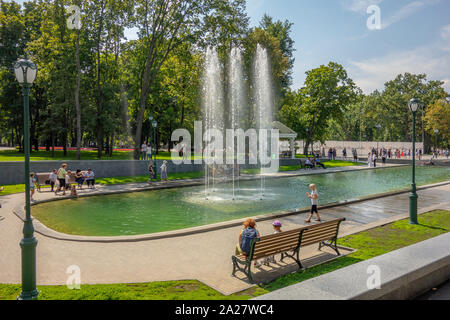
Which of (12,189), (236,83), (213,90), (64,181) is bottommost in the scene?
(12,189)

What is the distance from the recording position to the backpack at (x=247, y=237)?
7.11 meters

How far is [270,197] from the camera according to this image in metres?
18.0

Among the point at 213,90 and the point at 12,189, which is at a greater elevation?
the point at 213,90

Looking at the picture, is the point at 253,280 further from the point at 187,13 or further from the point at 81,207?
the point at 187,13

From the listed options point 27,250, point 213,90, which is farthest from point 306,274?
point 213,90

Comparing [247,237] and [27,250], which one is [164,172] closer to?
[247,237]

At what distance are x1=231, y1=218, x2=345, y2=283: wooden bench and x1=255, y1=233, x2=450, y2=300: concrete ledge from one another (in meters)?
2.06

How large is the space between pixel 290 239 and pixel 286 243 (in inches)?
6.5

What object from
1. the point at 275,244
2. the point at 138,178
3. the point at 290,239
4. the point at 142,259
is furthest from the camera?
the point at 138,178

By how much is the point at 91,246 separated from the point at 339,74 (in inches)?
1738

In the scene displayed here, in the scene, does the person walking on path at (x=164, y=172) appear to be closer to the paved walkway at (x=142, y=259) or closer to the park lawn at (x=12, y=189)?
the park lawn at (x=12, y=189)

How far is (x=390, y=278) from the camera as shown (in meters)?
4.68

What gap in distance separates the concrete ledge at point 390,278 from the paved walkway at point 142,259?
2.14 meters
